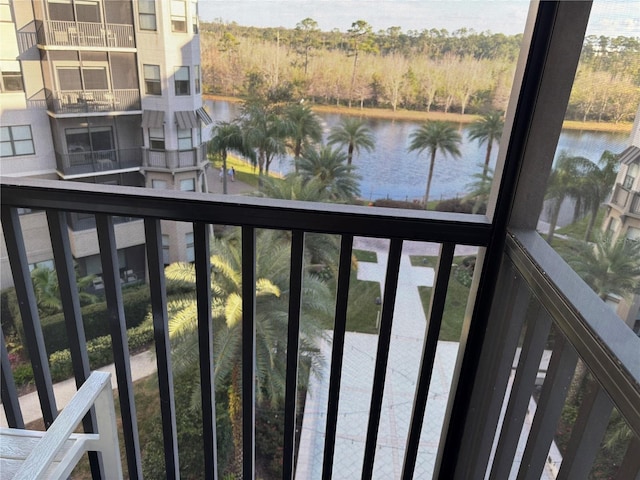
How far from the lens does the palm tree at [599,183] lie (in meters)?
0.78

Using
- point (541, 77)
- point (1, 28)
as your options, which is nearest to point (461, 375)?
point (541, 77)

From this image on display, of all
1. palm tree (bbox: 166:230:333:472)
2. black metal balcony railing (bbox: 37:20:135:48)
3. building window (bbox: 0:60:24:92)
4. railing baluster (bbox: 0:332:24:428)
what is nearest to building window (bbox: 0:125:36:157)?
building window (bbox: 0:60:24:92)

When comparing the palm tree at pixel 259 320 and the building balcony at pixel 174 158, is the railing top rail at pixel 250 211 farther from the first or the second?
the palm tree at pixel 259 320

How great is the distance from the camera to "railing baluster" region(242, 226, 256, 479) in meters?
1.35

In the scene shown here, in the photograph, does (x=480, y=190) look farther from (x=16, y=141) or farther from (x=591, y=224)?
(x=16, y=141)

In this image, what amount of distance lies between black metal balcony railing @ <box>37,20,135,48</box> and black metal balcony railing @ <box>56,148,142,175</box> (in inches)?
11.7

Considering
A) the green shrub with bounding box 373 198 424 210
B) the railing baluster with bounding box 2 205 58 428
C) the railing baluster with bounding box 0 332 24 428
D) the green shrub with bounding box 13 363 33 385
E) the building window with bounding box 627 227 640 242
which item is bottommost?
the green shrub with bounding box 13 363 33 385

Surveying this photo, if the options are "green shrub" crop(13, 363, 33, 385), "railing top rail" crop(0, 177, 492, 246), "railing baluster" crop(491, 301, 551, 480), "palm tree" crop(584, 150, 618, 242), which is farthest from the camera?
"green shrub" crop(13, 363, 33, 385)

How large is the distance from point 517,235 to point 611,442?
21.2 inches

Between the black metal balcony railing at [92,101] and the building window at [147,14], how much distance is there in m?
0.18

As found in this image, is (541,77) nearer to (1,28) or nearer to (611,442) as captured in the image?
(611,442)

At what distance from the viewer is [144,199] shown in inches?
51.1

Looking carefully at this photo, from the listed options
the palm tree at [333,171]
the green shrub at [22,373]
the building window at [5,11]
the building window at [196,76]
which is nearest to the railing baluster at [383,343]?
the palm tree at [333,171]

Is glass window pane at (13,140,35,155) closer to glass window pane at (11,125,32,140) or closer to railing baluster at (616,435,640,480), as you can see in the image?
glass window pane at (11,125,32,140)
